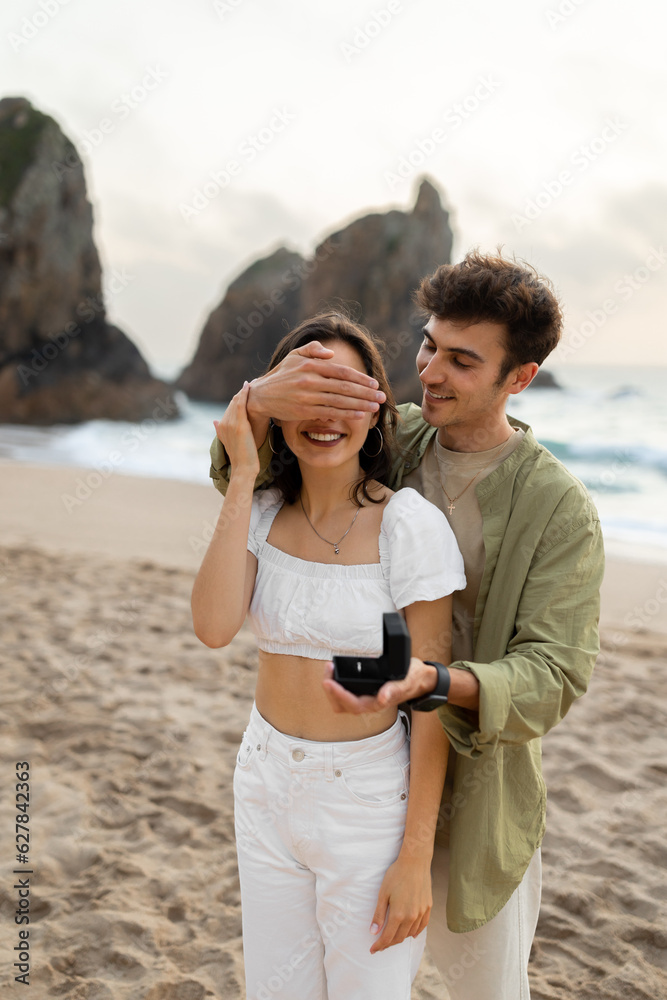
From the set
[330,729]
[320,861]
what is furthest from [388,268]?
[320,861]

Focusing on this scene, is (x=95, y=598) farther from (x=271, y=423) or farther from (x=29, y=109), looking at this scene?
(x=29, y=109)

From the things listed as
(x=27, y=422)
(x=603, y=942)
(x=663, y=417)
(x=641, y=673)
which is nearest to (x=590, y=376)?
(x=663, y=417)

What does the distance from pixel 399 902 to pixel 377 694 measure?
0.64 m

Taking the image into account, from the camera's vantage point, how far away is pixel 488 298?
1.88 m

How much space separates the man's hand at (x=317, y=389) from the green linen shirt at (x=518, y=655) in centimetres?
40

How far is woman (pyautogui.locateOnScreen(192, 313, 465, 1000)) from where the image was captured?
1687 millimetres

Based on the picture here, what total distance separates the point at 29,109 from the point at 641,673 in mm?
32010

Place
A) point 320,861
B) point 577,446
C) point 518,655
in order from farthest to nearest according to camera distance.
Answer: point 577,446, point 320,861, point 518,655

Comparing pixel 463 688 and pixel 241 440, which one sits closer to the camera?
pixel 463 688

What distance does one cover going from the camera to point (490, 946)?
1.95 m

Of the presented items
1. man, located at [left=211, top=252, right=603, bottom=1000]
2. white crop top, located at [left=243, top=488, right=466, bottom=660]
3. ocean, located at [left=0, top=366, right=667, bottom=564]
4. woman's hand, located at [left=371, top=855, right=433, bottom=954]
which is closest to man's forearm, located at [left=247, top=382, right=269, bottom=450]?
man, located at [left=211, top=252, right=603, bottom=1000]

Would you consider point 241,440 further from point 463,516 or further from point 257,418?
point 463,516

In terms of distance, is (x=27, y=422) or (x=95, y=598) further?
(x=27, y=422)
